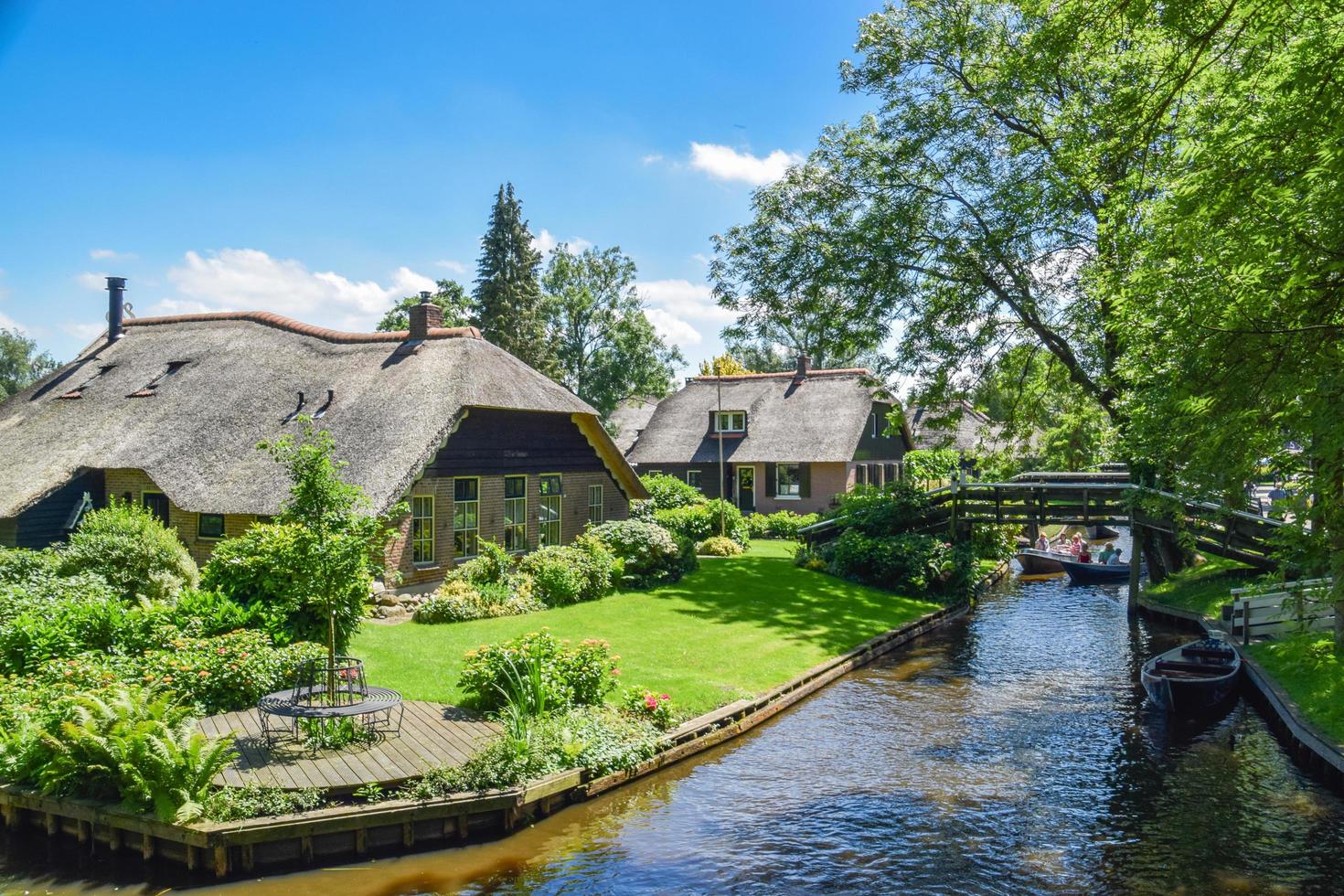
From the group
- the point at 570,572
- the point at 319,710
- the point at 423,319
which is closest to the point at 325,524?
the point at 319,710

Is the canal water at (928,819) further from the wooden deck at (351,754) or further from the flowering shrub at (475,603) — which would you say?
the flowering shrub at (475,603)

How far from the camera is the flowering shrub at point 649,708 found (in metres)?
14.4

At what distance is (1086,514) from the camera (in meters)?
28.6

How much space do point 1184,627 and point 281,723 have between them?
22.6 meters

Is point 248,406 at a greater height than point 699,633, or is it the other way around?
point 248,406

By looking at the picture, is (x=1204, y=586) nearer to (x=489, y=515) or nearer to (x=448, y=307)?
(x=489, y=515)

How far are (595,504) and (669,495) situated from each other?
16.8ft

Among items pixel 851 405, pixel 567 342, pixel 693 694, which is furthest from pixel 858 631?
pixel 567 342

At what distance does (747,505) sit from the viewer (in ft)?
148

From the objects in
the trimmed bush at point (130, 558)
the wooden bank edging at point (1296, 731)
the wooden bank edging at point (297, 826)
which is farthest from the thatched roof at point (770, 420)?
the wooden bank edging at point (297, 826)

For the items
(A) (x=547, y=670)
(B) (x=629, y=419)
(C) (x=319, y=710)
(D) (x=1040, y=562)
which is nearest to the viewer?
(C) (x=319, y=710)

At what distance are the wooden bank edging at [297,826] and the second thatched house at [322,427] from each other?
9.24m

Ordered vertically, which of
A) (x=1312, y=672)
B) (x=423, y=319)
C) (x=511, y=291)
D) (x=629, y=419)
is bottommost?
(x=1312, y=672)

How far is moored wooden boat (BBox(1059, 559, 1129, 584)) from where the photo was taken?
32312 millimetres
